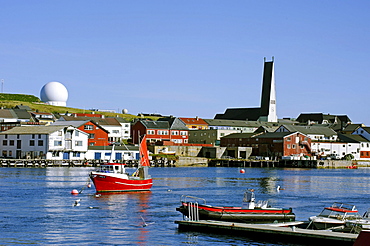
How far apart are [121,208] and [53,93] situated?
5798 inches

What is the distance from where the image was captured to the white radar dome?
186 meters

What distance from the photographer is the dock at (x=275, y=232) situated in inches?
1185

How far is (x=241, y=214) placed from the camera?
118 ft

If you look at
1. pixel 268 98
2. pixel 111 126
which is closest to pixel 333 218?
pixel 111 126

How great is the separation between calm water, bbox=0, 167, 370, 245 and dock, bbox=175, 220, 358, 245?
576mm

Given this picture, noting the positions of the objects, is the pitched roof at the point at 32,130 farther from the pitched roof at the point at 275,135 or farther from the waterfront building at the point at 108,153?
the pitched roof at the point at 275,135

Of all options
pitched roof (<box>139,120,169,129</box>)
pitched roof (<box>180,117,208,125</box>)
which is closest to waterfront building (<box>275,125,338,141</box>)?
pitched roof (<box>139,120,169,129</box>)

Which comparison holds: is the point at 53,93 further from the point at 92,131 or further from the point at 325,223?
the point at 325,223

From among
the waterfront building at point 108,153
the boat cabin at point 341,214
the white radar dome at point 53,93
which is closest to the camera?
the boat cabin at point 341,214

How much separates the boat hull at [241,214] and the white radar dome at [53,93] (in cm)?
15557

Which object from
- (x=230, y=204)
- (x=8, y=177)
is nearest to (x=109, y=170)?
(x=230, y=204)

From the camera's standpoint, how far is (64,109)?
181m

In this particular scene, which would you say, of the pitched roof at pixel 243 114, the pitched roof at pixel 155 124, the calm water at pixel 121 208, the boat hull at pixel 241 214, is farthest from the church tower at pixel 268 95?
the boat hull at pixel 241 214

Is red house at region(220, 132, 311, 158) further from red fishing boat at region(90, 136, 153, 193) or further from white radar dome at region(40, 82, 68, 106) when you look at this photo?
white radar dome at region(40, 82, 68, 106)
